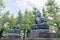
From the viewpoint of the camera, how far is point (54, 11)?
2881 centimetres

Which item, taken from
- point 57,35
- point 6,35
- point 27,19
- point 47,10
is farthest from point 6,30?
point 57,35

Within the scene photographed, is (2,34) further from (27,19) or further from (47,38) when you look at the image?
(47,38)

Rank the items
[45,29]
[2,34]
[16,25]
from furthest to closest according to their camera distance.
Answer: [16,25] < [2,34] < [45,29]

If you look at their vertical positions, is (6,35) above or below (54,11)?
below

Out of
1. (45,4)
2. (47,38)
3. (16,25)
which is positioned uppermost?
(45,4)

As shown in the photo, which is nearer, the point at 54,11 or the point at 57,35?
the point at 57,35

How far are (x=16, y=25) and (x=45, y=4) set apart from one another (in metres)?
5.27

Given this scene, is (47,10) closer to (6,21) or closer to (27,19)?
(27,19)

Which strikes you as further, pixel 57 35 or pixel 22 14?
pixel 22 14

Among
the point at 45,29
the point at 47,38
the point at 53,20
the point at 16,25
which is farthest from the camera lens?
the point at 16,25

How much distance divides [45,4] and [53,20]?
8.55 feet

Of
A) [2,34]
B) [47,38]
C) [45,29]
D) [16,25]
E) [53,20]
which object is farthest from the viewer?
[16,25]

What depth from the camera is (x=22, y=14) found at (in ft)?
105

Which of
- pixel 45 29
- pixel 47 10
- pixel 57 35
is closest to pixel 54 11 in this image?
pixel 47 10
